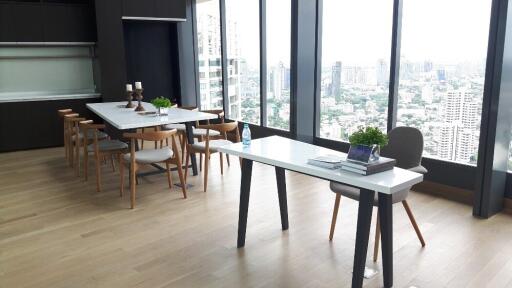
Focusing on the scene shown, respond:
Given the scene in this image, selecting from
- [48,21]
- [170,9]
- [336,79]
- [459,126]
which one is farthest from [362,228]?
[48,21]

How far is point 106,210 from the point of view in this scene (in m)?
3.85

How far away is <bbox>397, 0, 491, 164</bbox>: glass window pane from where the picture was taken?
3.91m

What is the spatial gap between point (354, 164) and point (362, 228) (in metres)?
0.35

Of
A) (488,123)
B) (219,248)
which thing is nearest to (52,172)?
(219,248)

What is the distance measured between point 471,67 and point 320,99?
1.95 metres

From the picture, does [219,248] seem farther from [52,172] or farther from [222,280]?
[52,172]

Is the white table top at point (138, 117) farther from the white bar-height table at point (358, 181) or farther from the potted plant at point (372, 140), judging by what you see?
the potted plant at point (372, 140)

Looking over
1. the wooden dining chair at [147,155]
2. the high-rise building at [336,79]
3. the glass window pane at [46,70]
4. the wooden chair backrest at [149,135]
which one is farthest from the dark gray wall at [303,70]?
the glass window pane at [46,70]

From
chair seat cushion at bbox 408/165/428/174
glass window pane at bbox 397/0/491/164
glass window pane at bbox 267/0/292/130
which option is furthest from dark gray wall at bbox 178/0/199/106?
chair seat cushion at bbox 408/165/428/174

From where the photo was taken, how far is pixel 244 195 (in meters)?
3.02

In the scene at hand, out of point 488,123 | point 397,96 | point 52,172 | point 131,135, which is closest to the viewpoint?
point 488,123

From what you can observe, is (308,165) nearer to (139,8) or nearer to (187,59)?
(139,8)

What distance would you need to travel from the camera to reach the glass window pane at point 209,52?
7111mm

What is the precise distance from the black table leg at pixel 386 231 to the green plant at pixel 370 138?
0.30 metres
